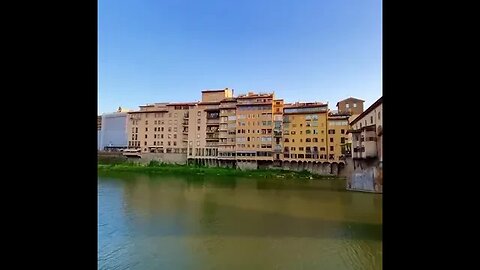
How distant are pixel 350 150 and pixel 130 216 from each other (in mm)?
7285

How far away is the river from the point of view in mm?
4781

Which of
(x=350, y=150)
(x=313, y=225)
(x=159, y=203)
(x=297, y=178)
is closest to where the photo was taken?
(x=313, y=225)

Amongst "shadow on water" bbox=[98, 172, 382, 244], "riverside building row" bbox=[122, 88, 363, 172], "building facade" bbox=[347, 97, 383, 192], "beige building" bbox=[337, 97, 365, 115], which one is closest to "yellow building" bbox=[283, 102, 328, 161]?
"riverside building row" bbox=[122, 88, 363, 172]

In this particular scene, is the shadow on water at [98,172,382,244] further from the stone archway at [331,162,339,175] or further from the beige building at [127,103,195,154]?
the beige building at [127,103,195,154]

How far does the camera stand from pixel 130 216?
24.6 ft

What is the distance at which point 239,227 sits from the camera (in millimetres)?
6609

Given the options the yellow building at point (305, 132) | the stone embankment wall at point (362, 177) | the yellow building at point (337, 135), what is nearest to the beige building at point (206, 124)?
the yellow building at point (305, 132)

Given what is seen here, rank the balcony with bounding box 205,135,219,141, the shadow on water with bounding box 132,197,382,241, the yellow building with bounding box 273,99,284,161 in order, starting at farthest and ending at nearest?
the balcony with bounding box 205,135,219,141
the yellow building with bounding box 273,99,284,161
the shadow on water with bounding box 132,197,382,241

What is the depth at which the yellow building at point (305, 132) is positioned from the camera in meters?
12.2

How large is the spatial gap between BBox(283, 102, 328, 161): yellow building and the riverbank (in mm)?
619

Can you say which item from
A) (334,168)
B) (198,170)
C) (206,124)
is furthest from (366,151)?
(198,170)

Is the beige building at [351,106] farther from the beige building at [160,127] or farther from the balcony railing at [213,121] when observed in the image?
the beige building at [160,127]
